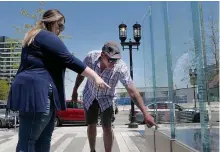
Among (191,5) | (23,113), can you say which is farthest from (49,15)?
(191,5)

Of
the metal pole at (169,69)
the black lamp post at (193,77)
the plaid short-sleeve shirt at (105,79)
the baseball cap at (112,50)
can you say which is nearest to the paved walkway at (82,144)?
the metal pole at (169,69)

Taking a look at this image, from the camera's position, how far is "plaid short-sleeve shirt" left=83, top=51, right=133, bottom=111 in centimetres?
364

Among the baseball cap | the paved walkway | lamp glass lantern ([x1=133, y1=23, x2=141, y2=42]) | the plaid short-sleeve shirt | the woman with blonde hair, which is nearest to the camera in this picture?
the woman with blonde hair

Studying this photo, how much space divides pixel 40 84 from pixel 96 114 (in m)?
1.63

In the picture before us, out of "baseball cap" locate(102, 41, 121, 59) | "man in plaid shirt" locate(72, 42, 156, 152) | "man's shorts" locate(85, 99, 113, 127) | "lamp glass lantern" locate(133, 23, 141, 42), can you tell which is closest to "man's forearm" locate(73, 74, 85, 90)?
"man in plaid shirt" locate(72, 42, 156, 152)

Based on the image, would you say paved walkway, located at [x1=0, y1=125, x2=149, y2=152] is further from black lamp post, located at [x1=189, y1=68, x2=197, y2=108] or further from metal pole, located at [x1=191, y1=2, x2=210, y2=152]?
metal pole, located at [x1=191, y1=2, x2=210, y2=152]

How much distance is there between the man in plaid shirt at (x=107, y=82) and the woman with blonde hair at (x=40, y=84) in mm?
1096

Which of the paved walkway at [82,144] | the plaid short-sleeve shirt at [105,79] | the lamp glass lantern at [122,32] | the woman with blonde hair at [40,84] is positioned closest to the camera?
the woman with blonde hair at [40,84]

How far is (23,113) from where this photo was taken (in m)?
2.30

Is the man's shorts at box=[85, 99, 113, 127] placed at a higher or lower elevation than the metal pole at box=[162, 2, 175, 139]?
lower

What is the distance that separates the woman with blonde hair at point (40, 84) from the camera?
2291 millimetres

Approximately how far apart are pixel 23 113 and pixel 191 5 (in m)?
1.68

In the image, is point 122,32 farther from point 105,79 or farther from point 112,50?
point 112,50

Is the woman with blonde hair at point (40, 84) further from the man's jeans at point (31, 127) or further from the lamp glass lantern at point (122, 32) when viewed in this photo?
the lamp glass lantern at point (122, 32)
